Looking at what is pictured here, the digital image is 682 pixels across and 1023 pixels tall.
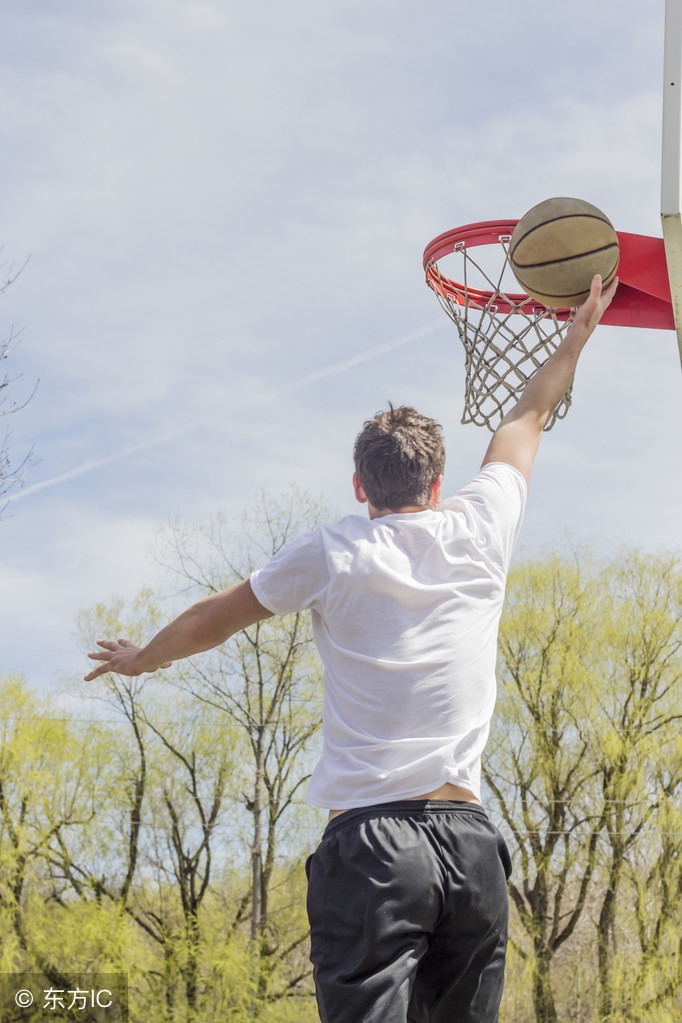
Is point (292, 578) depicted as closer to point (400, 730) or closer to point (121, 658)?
point (400, 730)

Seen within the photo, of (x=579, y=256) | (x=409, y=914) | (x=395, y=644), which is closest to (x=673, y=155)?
(x=579, y=256)

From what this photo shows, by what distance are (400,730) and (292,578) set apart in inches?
17.2

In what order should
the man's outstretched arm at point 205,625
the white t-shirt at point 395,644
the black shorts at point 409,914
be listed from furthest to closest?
the man's outstretched arm at point 205,625, the white t-shirt at point 395,644, the black shorts at point 409,914

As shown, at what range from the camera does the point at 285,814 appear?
23.3m

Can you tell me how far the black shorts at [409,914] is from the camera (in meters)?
2.30

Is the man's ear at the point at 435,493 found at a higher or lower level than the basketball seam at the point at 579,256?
lower

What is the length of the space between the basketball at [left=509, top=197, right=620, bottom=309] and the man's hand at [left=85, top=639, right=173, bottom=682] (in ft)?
7.07

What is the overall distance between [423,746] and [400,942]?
427 millimetres

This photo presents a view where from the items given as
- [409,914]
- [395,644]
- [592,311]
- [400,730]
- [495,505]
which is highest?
[592,311]

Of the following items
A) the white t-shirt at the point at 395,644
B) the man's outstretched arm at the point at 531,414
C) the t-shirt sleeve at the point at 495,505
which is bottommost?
the white t-shirt at the point at 395,644

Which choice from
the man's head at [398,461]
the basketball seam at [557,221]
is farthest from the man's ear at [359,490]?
the basketball seam at [557,221]

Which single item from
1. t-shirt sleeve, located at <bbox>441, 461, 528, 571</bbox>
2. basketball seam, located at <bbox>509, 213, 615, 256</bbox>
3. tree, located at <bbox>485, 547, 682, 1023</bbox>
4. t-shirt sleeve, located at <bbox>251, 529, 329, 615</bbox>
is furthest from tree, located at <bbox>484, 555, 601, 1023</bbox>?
t-shirt sleeve, located at <bbox>251, 529, 329, 615</bbox>

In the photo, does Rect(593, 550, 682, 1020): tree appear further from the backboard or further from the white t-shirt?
the white t-shirt

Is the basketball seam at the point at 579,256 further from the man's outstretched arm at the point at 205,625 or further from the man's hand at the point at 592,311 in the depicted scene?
the man's outstretched arm at the point at 205,625
